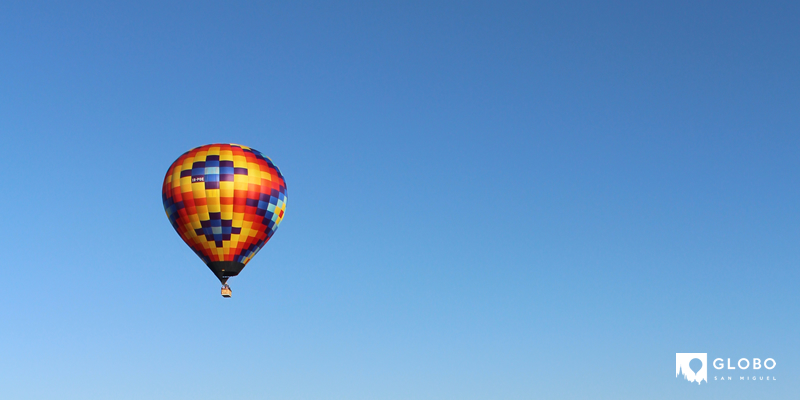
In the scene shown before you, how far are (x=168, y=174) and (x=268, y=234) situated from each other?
884 cm

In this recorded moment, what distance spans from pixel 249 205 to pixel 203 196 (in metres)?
3.43

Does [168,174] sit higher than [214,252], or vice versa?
[168,174]

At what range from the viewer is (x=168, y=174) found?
93188 millimetres

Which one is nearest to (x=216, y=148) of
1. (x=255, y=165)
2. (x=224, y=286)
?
(x=255, y=165)

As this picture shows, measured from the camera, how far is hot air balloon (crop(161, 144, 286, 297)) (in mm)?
90188

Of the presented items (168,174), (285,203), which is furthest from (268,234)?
(168,174)

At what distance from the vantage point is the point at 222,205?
90.2 m

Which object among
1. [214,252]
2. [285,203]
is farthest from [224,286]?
[285,203]

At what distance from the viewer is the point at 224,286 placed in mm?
89875

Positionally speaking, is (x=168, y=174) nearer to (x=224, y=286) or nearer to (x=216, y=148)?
(x=216, y=148)

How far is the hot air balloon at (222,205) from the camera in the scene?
3551 inches

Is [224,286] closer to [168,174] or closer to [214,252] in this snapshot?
[214,252]

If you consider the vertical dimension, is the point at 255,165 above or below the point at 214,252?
above

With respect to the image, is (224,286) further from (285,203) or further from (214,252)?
(285,203)
